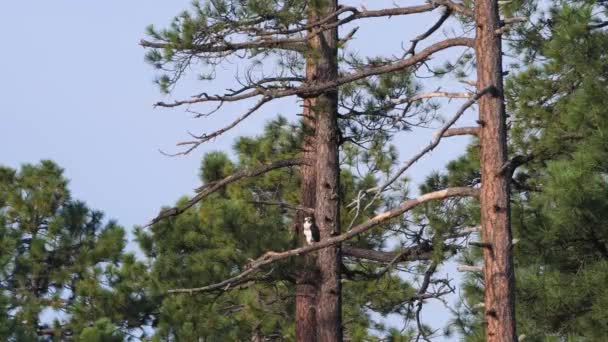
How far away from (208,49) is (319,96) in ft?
4.38

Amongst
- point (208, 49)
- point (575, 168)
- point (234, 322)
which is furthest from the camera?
point (234, 322)

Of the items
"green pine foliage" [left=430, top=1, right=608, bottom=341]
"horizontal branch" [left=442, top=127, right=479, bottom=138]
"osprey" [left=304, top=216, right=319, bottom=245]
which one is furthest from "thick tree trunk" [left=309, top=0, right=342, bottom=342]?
"horizontal branch" [left=442, top=127, right=479, bottom=138]

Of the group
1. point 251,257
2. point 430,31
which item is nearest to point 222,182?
point 251,257

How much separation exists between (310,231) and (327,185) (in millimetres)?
657

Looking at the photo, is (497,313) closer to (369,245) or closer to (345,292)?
(369,245)

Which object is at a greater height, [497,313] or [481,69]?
[481,69]

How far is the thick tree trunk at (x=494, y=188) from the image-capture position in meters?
10.6

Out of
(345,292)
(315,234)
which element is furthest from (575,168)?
(345,292)

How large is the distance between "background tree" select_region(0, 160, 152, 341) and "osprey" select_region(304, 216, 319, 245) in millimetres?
2802

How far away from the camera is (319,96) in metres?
15.8

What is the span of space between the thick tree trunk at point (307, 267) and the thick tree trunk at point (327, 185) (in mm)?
105

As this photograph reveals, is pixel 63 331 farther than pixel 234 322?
No

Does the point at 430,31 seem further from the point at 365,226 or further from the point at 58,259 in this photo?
the point at 58,259

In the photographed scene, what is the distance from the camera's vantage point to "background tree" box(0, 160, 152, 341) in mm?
17484
